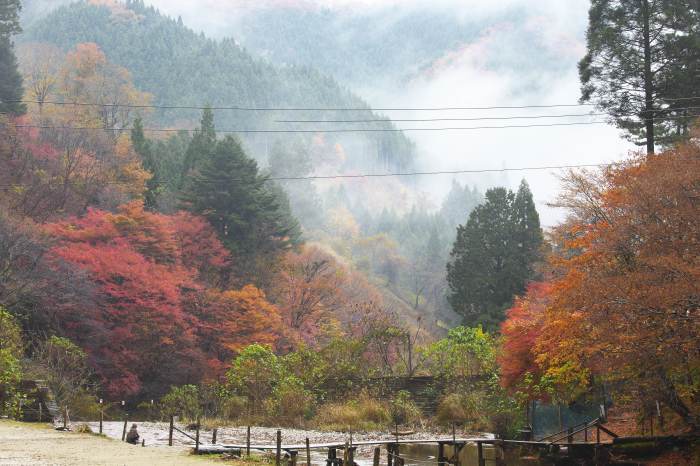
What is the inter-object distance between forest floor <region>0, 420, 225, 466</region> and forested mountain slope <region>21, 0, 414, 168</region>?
94.9 meters

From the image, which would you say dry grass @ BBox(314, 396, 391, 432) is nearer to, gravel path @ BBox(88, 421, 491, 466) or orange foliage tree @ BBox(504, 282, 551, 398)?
gravel path @ BBox(88, 421, 491, 466)

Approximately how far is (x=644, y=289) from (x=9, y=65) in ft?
158

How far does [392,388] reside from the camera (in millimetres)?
31734

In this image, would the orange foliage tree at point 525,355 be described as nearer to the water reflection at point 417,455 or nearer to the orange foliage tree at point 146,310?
the water reflection at point 417,455

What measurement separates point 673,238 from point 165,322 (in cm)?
2186

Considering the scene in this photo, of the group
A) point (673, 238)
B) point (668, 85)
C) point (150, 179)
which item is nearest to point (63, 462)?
point (673, 238)

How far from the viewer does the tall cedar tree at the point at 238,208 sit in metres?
42.5

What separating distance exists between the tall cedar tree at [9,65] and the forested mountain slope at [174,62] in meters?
56.5

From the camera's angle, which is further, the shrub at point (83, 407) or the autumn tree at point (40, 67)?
the autumn tree at point (40, 67)

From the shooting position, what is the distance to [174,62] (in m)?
123

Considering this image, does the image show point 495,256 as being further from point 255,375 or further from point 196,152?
point 196,152

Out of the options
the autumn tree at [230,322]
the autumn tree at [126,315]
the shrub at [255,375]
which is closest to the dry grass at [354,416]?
the shrub at [255,375]

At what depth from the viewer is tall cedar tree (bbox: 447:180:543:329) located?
44.3m

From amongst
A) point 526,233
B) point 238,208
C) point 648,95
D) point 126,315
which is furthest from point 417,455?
point 526,233
